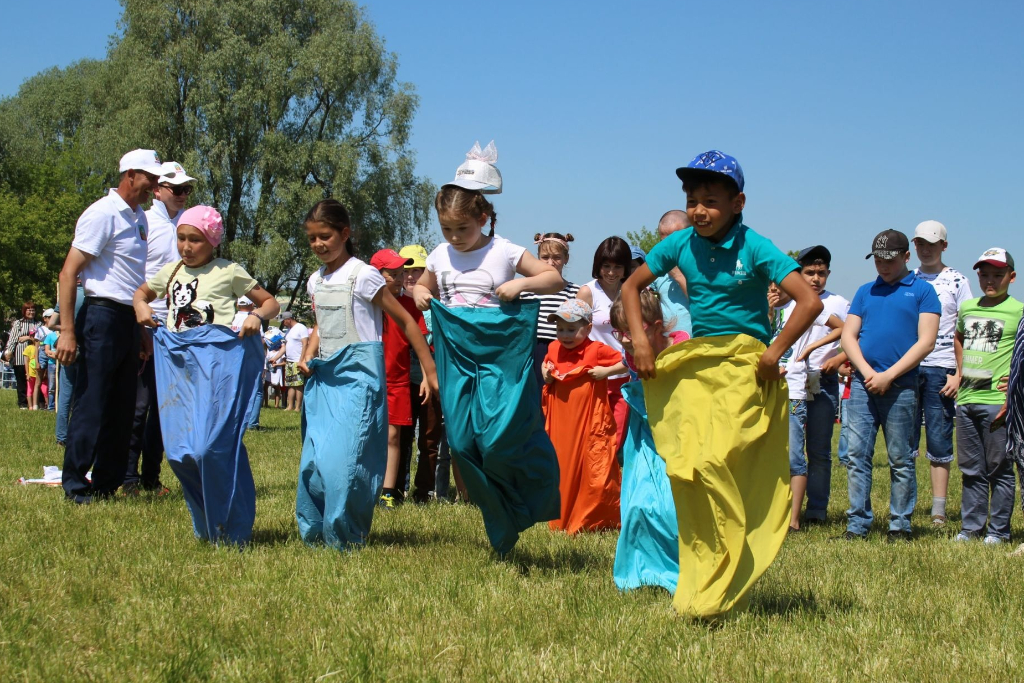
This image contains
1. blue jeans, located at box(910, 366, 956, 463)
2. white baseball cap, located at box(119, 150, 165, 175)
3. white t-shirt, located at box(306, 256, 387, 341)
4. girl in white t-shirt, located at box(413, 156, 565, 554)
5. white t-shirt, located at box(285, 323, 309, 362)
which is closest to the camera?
girl in white t-shirt, located at box(413, 156, 565, 554)

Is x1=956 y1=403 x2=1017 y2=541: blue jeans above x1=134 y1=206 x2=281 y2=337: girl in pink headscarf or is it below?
below

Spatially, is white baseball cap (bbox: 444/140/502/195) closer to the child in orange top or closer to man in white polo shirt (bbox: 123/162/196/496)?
the child in orange top

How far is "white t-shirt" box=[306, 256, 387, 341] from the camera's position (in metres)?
6.22

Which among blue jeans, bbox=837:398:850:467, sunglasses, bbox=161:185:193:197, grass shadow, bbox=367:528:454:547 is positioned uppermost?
sunglasses, bbox=161:185:193:197

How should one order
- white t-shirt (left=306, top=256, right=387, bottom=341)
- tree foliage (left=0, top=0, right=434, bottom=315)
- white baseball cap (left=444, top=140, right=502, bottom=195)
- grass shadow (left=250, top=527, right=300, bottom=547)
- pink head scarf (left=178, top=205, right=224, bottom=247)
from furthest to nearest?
1. tree foliage (left=0, top=0, right=434, bottom=315)
2. pink head scarf (left=178, top=205, right=224, bottom=247)
3. grass shadow (left=250, top=527, right=300, bottom=547)
4. white t-shirt (left=306, top=256, right=387, bottom=341)
5. white baseball cap (left=444, top=140, right=502, bottom=195)

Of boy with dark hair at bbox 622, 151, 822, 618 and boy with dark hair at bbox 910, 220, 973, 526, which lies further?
boy with dark hair at bbox 910, 220, 973, 526

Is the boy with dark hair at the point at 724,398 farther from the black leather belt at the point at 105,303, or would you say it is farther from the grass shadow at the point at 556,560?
the black leather belt at the point at 105,303

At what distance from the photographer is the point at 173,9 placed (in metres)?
37.6

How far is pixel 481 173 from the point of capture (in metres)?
5.86

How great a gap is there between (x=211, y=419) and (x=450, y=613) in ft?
7.10

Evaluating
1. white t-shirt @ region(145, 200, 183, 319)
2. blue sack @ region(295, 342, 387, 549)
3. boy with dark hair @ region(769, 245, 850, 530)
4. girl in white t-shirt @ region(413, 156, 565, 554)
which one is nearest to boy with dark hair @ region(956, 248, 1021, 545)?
boy with dark hair @ region(769, 245, 850, 530)

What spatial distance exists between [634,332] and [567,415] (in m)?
3.10

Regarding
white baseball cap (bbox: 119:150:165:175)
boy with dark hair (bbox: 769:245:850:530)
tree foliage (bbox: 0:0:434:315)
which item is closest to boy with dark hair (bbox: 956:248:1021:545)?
boy with dark hair (bbox: 769:245:850:530)

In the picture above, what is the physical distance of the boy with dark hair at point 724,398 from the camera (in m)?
4.51
